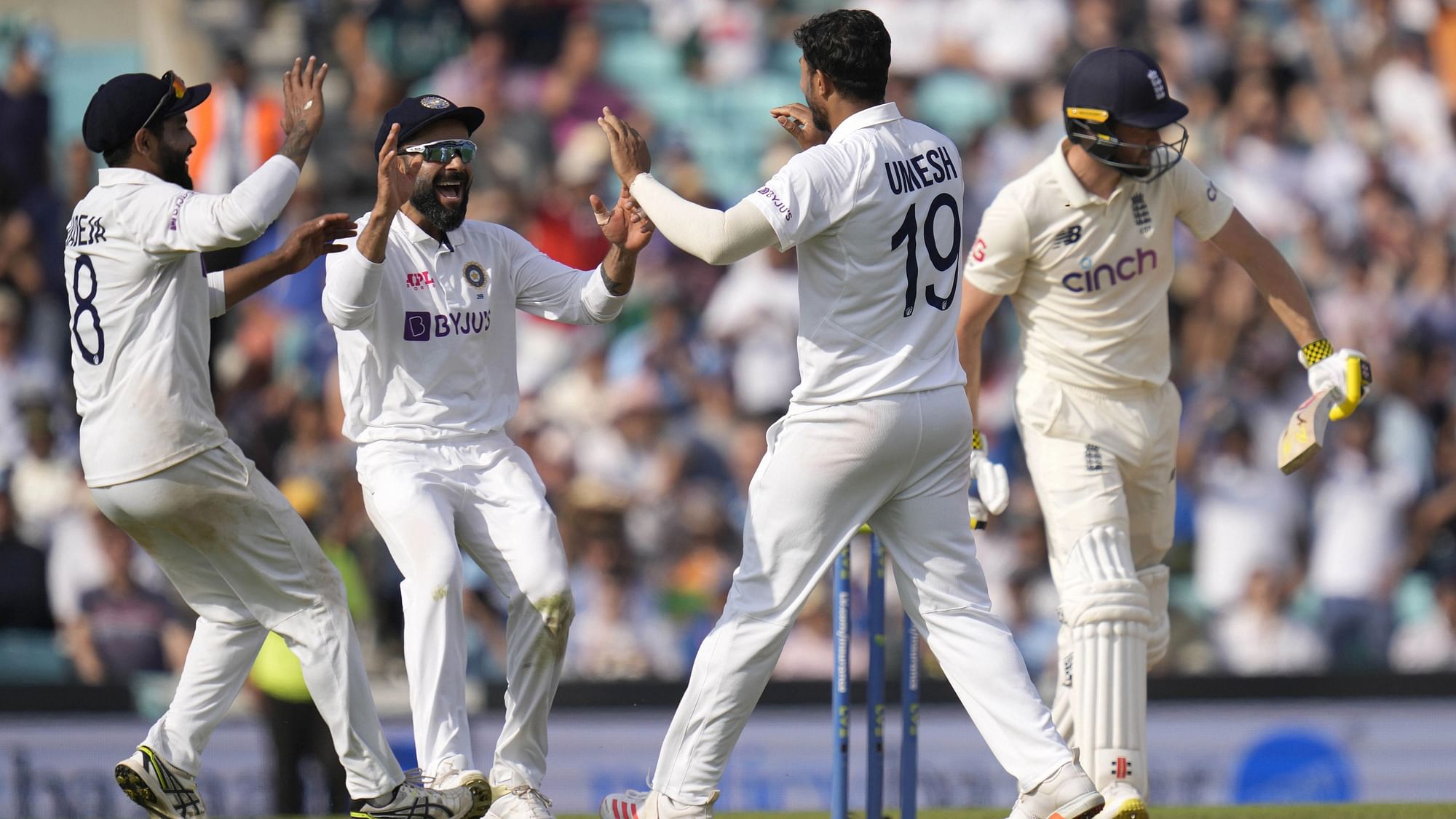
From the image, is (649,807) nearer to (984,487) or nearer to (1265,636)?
(984,487)

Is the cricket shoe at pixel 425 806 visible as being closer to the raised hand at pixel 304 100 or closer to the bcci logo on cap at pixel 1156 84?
the raised hand at pixel 304 100

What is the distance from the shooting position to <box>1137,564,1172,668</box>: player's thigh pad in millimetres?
5957

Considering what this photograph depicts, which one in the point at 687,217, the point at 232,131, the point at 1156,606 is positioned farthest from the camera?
the point at 232,131

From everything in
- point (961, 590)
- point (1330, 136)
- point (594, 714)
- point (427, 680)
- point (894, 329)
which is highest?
point (1330, 136)

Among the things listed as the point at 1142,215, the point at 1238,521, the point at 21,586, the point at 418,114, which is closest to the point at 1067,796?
the point at 1142,215

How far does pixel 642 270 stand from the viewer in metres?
11.1

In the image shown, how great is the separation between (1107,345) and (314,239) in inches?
104

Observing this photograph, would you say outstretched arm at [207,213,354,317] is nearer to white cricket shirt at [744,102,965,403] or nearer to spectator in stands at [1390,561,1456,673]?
white cricket shirt at [744,102,965,403]

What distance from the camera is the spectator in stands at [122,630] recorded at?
962 cm

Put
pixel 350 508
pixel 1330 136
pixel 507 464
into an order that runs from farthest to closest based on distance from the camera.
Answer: pixel 1330 136
pixel 350 508
pixel 507 464

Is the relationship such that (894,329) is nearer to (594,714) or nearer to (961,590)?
(961,590)

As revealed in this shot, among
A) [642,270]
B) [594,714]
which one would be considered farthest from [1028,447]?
[642,270]

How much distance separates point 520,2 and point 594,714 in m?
5.55

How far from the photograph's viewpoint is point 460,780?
17.4ft
